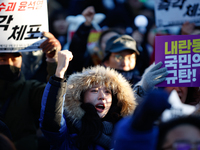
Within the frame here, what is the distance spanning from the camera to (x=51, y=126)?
2090 millimetres

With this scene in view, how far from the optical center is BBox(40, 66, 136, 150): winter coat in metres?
2.09

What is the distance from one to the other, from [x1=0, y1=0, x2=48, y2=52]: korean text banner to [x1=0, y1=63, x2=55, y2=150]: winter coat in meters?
0.36

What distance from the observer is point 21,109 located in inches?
116

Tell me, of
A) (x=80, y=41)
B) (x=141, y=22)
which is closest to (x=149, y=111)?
(x=80, y=41)

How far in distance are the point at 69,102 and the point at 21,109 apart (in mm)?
784

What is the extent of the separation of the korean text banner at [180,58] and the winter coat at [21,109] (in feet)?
3.89

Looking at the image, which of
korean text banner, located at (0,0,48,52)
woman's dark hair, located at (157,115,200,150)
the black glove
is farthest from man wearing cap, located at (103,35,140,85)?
woman's dark hair, located at (157,115,200,150)

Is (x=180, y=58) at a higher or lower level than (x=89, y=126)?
higher

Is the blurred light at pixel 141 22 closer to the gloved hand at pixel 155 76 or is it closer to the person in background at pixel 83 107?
the gloved hand at pixel 155 76

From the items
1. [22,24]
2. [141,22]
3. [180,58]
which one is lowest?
[180,58]

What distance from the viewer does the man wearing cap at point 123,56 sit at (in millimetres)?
3611

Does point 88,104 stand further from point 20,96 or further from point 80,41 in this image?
point 80,41

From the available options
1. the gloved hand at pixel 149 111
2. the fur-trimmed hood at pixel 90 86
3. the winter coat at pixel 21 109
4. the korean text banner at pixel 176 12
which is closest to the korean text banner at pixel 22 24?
the winter coat at pixel 21 109

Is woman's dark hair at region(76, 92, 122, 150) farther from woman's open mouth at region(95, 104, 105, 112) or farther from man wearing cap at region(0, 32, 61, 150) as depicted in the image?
man wearing cap at region(0, 32, 61, 150)
